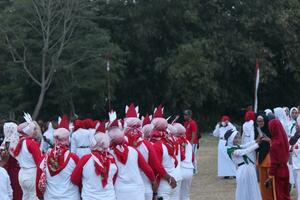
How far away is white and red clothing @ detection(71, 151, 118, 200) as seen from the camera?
8.98 m

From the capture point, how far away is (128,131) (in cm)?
1092

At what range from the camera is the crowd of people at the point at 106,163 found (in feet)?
29.8

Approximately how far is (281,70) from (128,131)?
3732 centimetres

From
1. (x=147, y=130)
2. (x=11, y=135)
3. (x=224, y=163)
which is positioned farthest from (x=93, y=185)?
(x=224, y=163)

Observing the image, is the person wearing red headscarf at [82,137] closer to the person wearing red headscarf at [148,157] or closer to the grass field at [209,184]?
the grass field at [209,184]

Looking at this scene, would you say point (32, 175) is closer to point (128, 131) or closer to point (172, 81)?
point (128, 131)

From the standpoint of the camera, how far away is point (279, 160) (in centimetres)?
1247

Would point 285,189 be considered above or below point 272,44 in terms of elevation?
below

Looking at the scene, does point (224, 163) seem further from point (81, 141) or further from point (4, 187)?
point (4, 187)

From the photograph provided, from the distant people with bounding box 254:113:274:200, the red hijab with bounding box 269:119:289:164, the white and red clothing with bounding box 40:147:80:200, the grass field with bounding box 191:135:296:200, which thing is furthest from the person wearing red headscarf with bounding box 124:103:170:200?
the grass field with bounding box 191:135:296:200

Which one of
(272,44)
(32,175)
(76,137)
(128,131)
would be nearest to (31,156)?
(32,175)

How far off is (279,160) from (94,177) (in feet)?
14.8

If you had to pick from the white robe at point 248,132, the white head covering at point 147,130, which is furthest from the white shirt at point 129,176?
the white robe at point 248,132

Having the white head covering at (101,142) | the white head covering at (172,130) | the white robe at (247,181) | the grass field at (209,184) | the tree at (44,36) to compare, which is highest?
the tree at (44,36)
